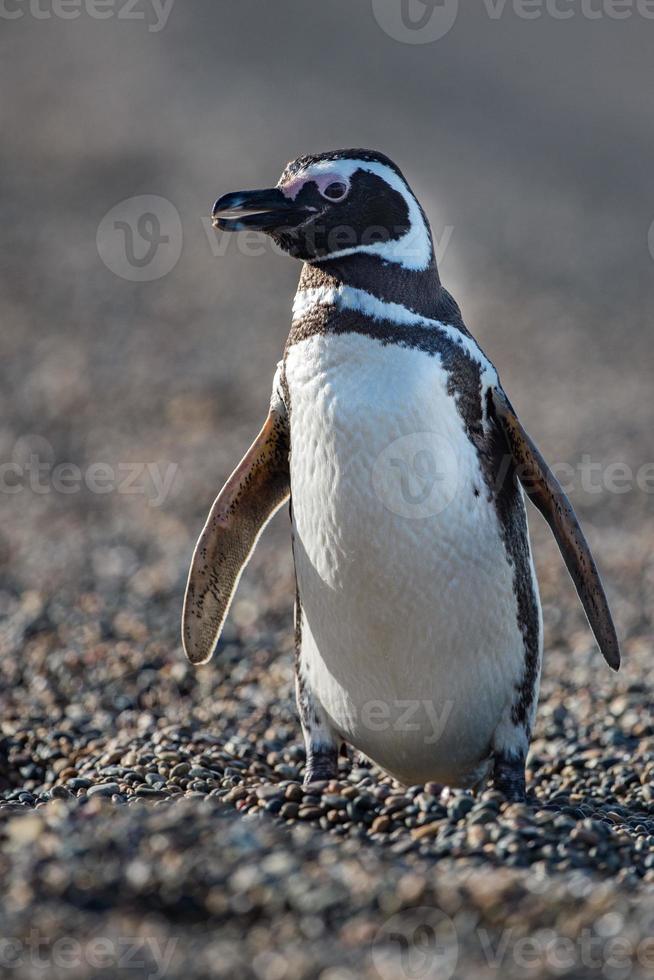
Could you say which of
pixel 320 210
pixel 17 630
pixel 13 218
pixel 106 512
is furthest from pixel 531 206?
pixel 320 210

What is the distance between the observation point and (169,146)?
831 inches

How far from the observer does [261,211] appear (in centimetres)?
363

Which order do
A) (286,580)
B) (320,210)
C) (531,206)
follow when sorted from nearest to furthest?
(320,210) < (286,580) < (531,206)

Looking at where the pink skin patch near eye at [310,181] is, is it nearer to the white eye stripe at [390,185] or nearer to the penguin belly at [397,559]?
the white eye stripe at [390,185]

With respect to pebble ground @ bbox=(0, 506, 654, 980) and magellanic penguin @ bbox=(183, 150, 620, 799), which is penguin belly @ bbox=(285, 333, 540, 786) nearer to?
magellanic penguin @ bbox=(183, 150, 620, 799)

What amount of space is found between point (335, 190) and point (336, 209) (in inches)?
2.1

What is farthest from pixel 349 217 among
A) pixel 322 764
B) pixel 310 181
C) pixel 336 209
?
pixel 322 764

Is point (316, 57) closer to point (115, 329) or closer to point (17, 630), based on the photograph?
point (115, 329)

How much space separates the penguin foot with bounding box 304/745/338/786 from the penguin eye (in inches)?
63.1

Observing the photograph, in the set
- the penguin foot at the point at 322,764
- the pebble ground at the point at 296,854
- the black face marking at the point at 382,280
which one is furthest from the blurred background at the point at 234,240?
the black face marking at the point at 382,280

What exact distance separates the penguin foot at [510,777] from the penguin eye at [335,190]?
5.45 ft

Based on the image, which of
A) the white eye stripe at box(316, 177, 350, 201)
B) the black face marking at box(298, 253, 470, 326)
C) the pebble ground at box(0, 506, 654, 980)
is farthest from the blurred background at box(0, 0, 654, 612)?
the white eye stripe at box(316, 177, 350, 201)

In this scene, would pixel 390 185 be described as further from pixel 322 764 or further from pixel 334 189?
pixel 322 764

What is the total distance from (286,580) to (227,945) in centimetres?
486
